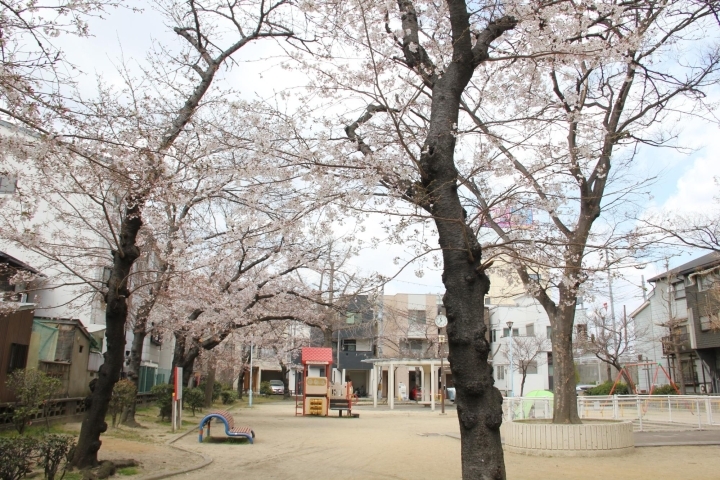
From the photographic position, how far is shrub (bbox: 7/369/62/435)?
10234mm

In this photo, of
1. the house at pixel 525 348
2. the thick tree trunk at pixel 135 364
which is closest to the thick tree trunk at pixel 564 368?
the thick tree trunk at pixel 135 364

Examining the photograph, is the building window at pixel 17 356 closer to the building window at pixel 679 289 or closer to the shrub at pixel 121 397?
the shrub at pixel 121 397

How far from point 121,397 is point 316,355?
13.1 meters

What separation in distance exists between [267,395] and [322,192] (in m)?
47.1

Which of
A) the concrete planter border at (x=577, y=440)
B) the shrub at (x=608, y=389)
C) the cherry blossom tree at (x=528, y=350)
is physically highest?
the cherry blossom tree at (x=528, y=350)

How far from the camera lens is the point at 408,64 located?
6715mm

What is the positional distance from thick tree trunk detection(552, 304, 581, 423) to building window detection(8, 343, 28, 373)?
1147 centimetres

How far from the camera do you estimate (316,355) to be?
2628cm

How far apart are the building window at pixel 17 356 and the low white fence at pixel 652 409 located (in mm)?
11991

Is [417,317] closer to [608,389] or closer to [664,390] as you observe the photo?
[608,389]

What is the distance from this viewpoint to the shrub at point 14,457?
235 inches

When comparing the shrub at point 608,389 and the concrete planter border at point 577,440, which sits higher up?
the shrub at point 608,389

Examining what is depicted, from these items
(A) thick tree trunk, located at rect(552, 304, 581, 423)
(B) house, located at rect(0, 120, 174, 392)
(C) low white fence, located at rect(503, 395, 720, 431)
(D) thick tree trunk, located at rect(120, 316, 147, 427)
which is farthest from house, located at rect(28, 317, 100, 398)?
(C) low white fence, located at rect(503, 395, 720, 431)

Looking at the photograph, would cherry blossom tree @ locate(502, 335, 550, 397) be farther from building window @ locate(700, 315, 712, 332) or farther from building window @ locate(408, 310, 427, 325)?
building window @ locate(700, 315, 712, 332)
